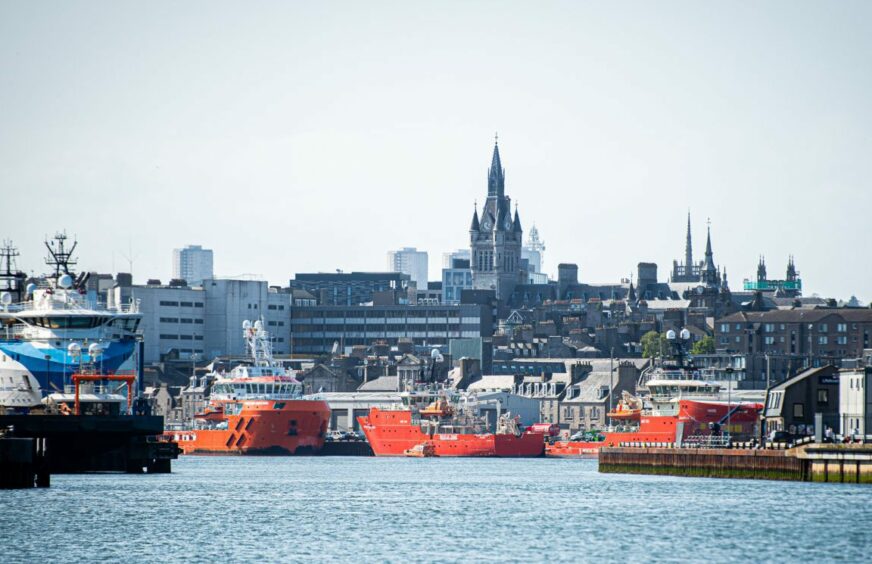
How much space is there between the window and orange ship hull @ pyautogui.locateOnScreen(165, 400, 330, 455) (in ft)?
210

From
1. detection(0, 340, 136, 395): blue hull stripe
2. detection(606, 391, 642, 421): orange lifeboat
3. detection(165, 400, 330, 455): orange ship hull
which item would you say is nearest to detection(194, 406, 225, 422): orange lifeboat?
detection(165, 400, 330, 455): orange ship hull

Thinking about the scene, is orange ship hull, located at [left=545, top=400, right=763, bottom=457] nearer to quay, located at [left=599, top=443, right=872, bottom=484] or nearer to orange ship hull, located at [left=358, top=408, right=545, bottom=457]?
quay, located at [left=599, top=443, right=872, bottom=484]

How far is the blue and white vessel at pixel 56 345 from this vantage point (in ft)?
393

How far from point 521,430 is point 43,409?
90241mm

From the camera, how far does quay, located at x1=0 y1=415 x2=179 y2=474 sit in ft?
349

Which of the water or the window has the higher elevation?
the window

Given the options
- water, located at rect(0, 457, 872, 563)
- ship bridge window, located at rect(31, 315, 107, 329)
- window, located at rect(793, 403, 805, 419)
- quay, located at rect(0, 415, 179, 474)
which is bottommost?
water, located at rect(0, 457, 872, 563)

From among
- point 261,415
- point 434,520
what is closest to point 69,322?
point 434,520

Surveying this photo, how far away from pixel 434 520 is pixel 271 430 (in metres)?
90.9

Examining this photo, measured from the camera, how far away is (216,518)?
87.9m

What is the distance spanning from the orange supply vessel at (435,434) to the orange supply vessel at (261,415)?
540cm

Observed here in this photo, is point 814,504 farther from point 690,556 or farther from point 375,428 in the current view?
point 375,428

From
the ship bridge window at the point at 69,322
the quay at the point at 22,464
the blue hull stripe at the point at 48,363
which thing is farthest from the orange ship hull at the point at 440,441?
the quay at the point at 22,464

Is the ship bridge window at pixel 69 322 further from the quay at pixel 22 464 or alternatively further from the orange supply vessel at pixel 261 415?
the orange supply vessel at pixel 261 415
